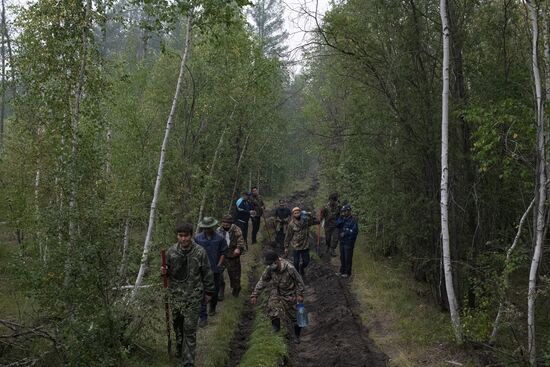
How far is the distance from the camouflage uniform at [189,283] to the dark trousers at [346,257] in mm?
6743

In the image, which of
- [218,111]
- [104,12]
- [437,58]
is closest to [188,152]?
[218,111]

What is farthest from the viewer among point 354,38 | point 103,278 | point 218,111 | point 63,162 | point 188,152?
point 218,111

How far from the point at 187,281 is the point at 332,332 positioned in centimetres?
369

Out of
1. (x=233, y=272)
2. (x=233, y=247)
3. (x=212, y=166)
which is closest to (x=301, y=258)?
(x=233, y=272)

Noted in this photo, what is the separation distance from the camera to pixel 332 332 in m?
10.2

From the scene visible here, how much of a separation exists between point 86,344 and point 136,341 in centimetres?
175

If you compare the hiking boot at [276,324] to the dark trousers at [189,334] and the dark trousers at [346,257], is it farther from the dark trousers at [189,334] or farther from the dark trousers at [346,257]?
the dark trousers at [346,257]

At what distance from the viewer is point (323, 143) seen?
23391mm

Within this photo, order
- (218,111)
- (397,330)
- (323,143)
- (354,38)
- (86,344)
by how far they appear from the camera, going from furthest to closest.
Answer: (323,143) < (218,111) < (354,38) < (397,330) < (86,344)

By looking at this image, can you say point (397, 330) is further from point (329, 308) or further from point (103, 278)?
point (103, 278)

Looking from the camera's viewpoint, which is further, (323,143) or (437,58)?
(323,143)

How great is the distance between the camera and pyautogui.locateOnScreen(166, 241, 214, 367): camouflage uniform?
25.0ft

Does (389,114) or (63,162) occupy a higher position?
(389,114)

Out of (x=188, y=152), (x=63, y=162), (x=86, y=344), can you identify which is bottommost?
(x=86, y=344)
